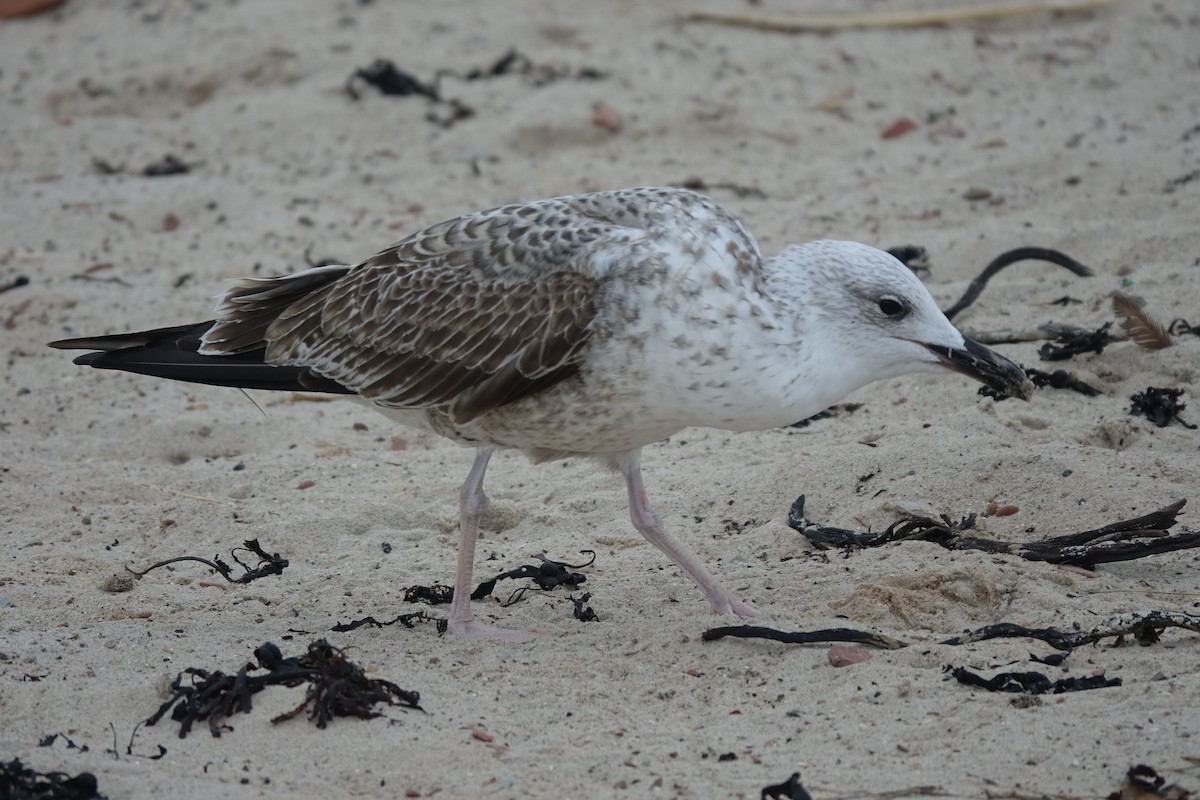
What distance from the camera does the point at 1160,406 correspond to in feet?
19.3

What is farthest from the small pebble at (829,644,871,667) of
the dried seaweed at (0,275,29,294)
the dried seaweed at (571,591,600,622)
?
the dried seaweed at (0,275,29,294)

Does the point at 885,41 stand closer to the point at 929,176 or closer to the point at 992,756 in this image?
the point at 929,176

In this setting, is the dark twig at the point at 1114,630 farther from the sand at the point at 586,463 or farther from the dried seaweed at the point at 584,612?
the dried seaweed at the point at 584,612

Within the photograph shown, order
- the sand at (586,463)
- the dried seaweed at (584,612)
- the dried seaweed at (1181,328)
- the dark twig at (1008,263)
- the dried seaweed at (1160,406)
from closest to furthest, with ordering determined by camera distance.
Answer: the sand at (586,463)
the dried seaweed at (584,612)
the dried seaweed at (1160,406)
the dried seaweed at (1181,328)
the dark twig at (1008,263)

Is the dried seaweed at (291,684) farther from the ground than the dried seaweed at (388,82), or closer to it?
closer to it

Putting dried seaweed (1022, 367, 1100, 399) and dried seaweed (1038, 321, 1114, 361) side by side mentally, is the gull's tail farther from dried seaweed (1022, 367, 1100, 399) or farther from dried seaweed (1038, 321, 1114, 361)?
dried seaweed (1038, 321, 1114, 361)

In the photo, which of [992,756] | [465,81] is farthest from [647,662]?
[465,81]

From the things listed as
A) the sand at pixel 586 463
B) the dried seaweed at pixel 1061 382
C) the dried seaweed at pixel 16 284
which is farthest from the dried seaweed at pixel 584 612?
the dried seaweed at pixel 16 284

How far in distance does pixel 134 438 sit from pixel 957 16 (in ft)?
25.0

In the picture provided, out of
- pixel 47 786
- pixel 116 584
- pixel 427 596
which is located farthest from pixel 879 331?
pixel 116 584

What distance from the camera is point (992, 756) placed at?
12.9ft

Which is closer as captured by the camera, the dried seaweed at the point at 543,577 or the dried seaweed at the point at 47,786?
the dried seaweed at the point at 47,786

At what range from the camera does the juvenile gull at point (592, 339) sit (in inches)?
185

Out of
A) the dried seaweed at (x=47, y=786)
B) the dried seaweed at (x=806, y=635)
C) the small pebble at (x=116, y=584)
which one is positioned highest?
the dried seaweed at (x=806, y=635)
